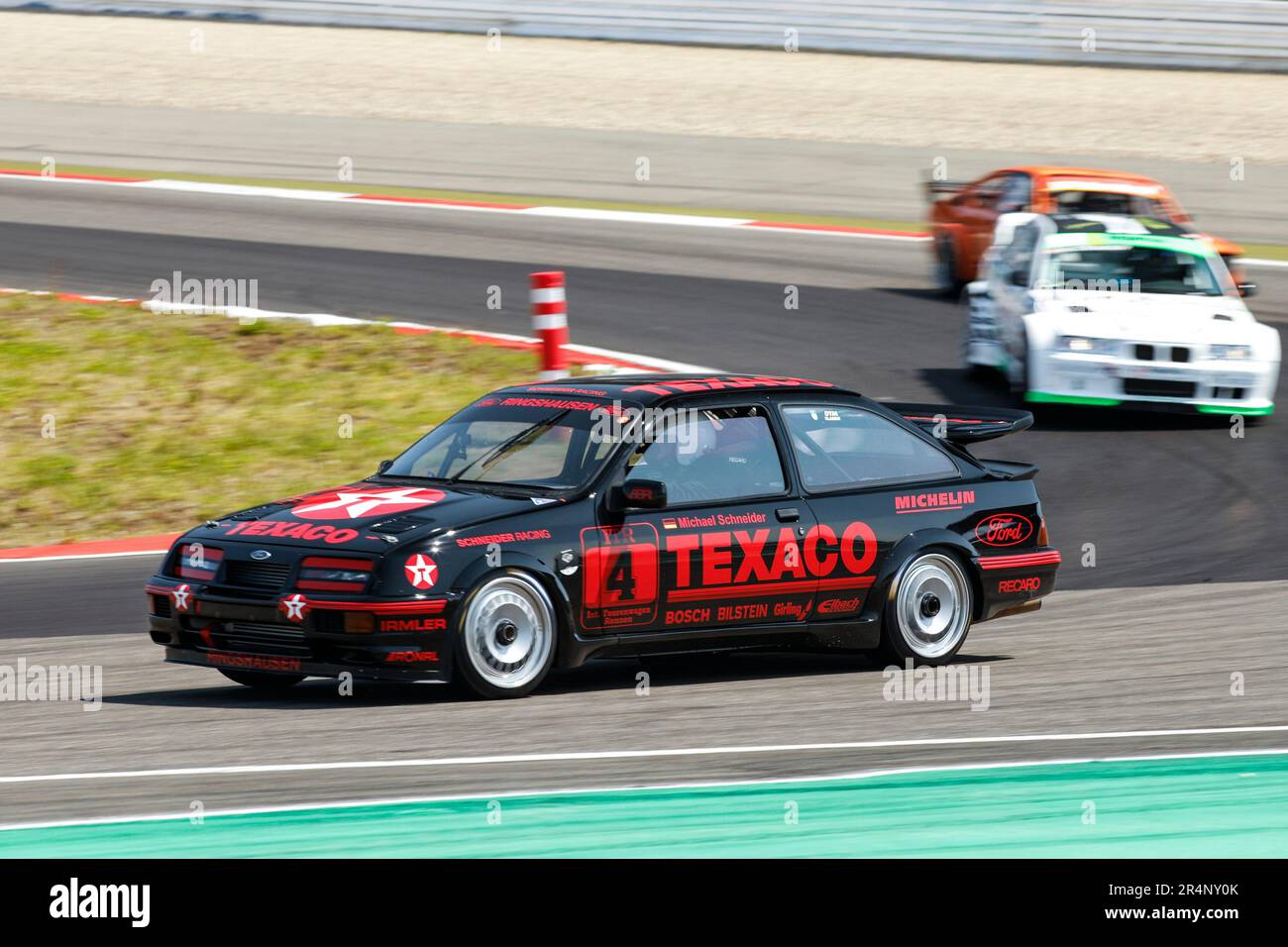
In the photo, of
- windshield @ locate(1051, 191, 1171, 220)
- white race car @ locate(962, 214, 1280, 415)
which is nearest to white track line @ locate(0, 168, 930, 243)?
windshield @ locate(1051, 191, 1171, 220)

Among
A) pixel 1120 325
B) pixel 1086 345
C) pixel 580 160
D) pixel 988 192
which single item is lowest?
pixel 1086 345

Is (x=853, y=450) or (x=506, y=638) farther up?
(x=853, y=450)

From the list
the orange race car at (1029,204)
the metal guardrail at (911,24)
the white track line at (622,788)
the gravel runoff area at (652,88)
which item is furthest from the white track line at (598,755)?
the metal guardrail at (911,24)

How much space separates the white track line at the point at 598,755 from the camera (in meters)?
7.04

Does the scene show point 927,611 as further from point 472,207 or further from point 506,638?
point 472,207

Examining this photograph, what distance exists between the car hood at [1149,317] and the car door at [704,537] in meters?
6.83

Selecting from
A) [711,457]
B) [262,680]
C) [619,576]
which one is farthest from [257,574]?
[711,457]

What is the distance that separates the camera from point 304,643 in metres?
8.11

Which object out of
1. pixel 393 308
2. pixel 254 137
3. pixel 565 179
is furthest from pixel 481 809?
pixel 254 137

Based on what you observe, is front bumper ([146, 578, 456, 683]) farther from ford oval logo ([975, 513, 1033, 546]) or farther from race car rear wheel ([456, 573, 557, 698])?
ford oval logo ([975, 513, 1033, 546])

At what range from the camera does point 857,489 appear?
927 cm

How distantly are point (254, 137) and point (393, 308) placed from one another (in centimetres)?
1168

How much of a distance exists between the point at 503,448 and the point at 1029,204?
11633 mm

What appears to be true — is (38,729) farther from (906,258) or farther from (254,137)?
(254,137)
